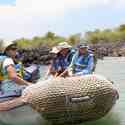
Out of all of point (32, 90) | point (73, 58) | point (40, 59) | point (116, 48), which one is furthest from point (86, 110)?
point (116, 48)

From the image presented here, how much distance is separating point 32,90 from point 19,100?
1.00ft

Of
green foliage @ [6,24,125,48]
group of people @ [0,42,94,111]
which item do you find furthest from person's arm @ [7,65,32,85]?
green foliage @ [6,24,125,48]

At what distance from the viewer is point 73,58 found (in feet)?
40.0

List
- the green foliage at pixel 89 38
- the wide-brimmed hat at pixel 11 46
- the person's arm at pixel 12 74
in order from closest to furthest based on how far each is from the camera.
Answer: the person's arm at pixel 12 74 < the wide-brimmed hat at pixel 11 46 < the green foliage at pixel 89 38

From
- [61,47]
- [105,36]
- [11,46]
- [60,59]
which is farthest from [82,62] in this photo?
[105,36]

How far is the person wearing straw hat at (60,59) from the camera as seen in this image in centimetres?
1182

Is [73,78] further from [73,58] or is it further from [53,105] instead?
[73,58]

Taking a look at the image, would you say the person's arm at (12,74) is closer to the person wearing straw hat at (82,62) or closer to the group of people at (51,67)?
the group of people at (51,67)

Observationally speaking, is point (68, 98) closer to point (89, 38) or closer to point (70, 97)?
point (70, 97)

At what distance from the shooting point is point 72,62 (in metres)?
12.2

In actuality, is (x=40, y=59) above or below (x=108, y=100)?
below

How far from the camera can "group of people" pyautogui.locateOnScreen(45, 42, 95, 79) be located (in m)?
11.9

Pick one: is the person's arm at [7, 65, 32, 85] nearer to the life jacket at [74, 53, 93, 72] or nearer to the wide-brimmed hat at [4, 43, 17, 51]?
the wide-brimmed hat at [4, 43, 17, 51]

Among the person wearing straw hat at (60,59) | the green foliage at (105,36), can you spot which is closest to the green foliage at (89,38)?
the green foliage at (105,36)
